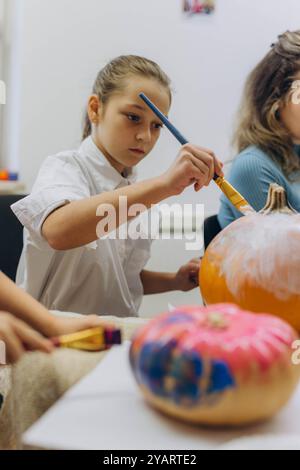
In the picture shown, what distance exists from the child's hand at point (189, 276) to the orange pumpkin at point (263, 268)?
358 millimetres

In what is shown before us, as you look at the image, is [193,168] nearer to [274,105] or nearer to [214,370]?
[214,370]

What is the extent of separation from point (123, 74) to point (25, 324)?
0.60 metres

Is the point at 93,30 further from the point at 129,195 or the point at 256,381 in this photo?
the point at 256,381

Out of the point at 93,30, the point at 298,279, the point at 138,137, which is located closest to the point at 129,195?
the point at 138,137

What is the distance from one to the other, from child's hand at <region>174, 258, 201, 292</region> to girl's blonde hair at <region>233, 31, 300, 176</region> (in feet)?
1.05

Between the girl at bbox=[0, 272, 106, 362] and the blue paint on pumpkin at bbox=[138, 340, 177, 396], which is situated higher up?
the blue paint on pumpkin at bbox=[138, 340, 177, 396]

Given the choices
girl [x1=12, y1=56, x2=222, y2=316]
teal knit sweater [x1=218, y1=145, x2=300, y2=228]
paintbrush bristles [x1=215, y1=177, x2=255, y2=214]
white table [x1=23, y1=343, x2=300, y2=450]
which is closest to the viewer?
white table [x1=23, y1=343, x2=300, y2=450]

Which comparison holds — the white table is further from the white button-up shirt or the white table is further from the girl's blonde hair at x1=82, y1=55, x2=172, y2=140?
the girl's blonde hair at x1=82, y1=55, x2=172, y2=140

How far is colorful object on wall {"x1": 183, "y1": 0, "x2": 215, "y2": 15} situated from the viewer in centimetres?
145

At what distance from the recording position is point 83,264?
86 cm

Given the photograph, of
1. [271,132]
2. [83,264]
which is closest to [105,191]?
[83,264]

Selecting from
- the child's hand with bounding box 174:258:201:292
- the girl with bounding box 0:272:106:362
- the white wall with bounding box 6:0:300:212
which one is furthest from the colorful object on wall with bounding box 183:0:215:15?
the girl with bounding box 0:272:106:362
